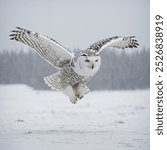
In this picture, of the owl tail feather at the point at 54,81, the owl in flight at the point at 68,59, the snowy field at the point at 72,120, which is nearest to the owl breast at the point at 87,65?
the owl in flight at the point at 68,59

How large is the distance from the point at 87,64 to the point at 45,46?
0.19 m

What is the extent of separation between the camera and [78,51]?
212 centimetres

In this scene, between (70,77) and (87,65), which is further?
(70,77)

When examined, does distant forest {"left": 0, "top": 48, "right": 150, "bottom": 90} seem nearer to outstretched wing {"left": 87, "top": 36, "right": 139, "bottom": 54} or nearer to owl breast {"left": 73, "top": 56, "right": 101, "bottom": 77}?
outstretched wing {"left": 87, "top": 36, "right": 139, "bottom": 54}

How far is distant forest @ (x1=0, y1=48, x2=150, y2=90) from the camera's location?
2244mm

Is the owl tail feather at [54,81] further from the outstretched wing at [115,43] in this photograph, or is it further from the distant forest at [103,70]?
the outstretched wing at [115,43]

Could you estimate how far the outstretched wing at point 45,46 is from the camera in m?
2.01

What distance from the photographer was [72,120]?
7.84 feet

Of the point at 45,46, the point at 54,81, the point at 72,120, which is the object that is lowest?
the point at 72,120

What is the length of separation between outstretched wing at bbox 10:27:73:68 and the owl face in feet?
0.20

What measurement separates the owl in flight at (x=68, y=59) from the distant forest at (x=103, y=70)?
0.05 meters

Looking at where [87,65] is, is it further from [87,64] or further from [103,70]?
[103,70]

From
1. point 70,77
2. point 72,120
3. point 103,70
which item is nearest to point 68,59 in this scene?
point 70,77

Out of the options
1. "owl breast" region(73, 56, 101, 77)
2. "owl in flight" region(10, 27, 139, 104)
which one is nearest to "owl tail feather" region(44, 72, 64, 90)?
"owl in flight" region(10, 27, 139, 104)
